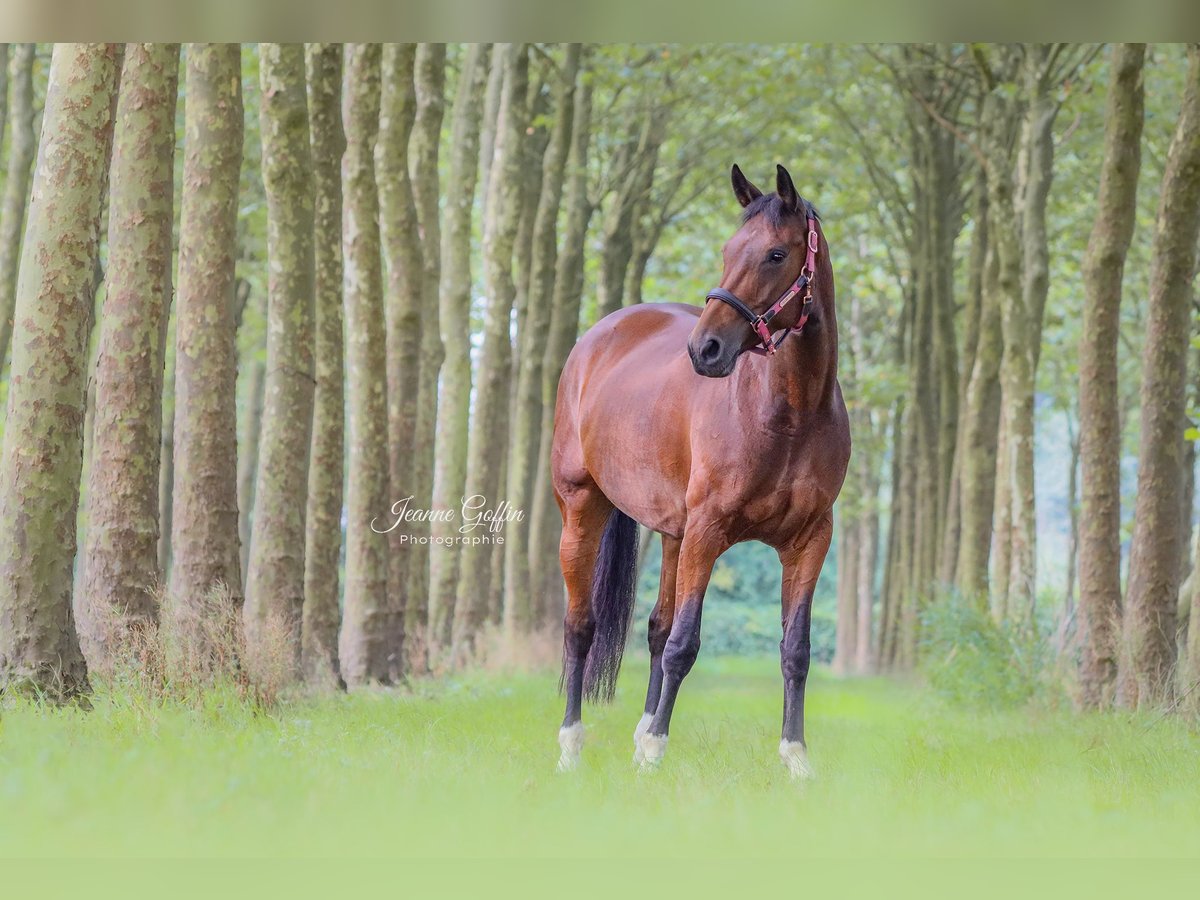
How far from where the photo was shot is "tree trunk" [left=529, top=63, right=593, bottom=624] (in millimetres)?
18484

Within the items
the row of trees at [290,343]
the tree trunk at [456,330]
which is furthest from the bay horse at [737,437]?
the tree trunk at [456,330]

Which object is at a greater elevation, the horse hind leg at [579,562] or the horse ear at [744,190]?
the horse ear at [744,190]

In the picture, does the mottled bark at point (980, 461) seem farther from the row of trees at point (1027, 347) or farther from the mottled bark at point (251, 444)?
the mottled bark at point (251, 444)

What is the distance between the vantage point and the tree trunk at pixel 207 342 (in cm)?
876

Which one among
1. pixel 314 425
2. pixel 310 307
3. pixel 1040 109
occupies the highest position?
pixel 1040 109

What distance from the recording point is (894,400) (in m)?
26.1

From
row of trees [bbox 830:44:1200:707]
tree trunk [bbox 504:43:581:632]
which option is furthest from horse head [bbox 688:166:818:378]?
tree trunk [bbox 504:43:581:632]

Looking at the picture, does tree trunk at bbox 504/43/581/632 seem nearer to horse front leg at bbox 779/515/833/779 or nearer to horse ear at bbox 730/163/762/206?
horse front leg at bbox 779/515/833/779

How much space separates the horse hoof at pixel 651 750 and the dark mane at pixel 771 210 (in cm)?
263

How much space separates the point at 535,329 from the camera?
1784 cm

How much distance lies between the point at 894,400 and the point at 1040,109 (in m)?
11.5

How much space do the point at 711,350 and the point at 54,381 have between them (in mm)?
3445

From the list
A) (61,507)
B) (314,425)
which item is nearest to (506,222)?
(314,425)

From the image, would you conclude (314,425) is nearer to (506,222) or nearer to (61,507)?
(61,507)
